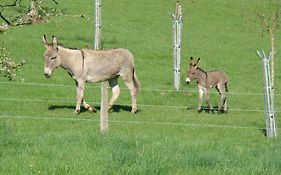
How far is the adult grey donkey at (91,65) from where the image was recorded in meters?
21.6

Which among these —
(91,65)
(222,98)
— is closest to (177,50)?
(222,98)

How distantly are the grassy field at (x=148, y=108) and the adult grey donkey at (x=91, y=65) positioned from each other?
73 centimetres

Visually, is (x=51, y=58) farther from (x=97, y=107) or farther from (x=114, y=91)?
(x=114, y=91)

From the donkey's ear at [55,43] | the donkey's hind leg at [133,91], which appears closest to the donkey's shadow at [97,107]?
the donkey's hind leg at [133,91]

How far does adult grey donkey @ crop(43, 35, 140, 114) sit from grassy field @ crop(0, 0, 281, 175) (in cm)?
73

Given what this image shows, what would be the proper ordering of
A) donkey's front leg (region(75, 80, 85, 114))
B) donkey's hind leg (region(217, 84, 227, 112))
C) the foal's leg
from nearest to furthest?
donkey's front leg (region(75, 80, 85, 114)) < the foal's leg < donkey's hind leg (region(217, 84, 227, 112))

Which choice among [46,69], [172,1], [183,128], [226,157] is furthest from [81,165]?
[172,1]

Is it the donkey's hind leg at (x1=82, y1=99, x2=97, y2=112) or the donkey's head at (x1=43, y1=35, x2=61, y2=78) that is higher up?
the donkey's head at (x1=43, y1=35, x2=61, y2=78)

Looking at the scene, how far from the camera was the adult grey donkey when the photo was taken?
21578 mm

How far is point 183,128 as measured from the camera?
18.3 meters

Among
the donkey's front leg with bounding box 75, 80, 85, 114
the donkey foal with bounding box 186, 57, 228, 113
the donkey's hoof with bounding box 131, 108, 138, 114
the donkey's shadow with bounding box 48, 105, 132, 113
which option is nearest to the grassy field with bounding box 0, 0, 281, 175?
the donkey's shadow with bounding box 48, 105, 132, 113

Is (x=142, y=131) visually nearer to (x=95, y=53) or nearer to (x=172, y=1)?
(x=95, y=53)

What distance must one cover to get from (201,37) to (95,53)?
61.4 feet

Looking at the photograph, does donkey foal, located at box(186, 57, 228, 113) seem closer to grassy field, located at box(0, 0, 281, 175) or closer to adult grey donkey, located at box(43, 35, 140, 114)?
grassy field, located at box(0, 0, 281, 175)
